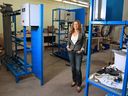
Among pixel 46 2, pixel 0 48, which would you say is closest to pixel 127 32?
pixel 0 48

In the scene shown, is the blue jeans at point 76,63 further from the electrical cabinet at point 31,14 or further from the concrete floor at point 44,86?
the electrical cabinet at point 31,14

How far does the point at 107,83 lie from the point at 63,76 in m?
2.33

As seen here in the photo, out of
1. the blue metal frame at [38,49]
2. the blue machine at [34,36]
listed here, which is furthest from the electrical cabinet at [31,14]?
the blue metal frame at [38,49]

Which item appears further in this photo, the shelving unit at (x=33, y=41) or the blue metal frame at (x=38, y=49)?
the blue metal frame at (x=38, y=49)

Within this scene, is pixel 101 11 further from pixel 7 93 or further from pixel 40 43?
pixel 7 93

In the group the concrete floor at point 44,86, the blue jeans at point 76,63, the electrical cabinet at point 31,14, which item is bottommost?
the concrete floor at point 44,86

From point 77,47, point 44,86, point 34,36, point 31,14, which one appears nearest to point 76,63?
point 77,47

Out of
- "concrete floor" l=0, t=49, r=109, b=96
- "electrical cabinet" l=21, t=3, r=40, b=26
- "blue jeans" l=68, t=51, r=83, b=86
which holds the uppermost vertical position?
"electrical cabinet" l=21, t=3, r=40, b=26

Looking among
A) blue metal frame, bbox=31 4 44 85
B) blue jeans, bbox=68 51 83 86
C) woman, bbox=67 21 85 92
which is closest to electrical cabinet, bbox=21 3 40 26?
blue metal frame, bbox=31 4 44 85

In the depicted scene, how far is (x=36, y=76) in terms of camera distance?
12.2 ft

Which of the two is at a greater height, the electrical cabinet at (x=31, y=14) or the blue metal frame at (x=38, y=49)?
the electrical cabinet at (x=31, y=14)

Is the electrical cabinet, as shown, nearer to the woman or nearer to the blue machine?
the blue machine

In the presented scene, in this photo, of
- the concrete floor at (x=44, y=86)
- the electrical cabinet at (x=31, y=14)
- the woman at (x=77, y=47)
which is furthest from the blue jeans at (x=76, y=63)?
the electrical cabinet at (x=31, y=14)

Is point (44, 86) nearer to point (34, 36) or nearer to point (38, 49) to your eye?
point (38, 49)
